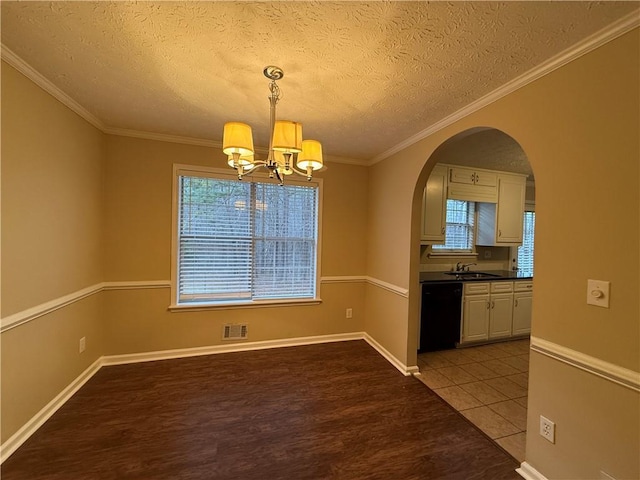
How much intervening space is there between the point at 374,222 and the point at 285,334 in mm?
1868

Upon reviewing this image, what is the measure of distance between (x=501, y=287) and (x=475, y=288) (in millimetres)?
438

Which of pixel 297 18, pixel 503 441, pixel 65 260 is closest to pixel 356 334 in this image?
pixel 503 441

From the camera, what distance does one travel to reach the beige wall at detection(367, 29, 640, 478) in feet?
4.17

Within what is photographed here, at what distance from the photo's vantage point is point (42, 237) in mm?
1983

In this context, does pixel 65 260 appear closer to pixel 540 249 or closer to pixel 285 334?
pixel 285 334

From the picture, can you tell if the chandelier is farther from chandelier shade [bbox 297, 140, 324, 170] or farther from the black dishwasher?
the black dishwasher

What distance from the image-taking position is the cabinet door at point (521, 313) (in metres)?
3.81

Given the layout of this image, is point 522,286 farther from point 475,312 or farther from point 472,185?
point 472,185

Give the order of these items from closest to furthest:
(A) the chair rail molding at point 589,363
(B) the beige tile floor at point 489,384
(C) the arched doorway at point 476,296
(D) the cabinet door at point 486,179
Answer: (A) the chair rail molding at point 589,363 → (B) the beige tile floor at point 489,384 → (C) the arched doorway at point 476,296 → (D) the cabinet door at point 486,179

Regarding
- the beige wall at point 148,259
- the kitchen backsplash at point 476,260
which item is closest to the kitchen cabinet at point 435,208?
the kitchen backsplash at point 476,260

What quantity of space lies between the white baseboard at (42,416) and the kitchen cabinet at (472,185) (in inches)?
180

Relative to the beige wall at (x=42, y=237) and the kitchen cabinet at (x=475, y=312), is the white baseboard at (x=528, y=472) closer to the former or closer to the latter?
the kitchen cabinet at (x=475, y=312)

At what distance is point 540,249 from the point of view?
1.67 metres

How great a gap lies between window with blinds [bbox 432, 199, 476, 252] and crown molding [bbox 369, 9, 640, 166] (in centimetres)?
211
